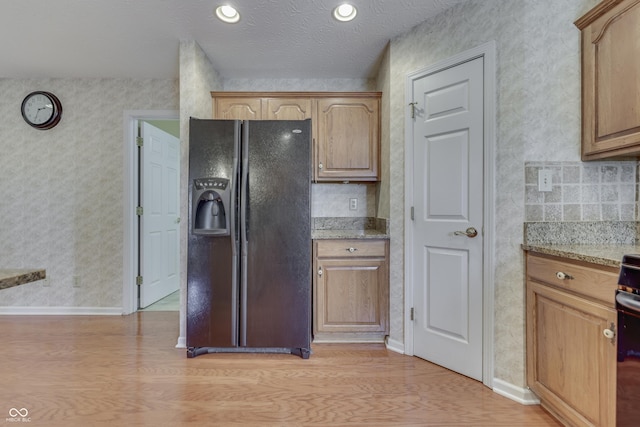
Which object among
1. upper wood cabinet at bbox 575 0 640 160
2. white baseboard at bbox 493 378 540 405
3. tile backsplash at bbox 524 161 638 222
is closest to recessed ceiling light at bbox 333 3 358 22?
upper wood cabinet at bbox 575 0 640 160

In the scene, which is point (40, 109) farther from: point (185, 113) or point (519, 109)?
point (519, 109)

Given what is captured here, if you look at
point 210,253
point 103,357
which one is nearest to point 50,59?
point 210,253

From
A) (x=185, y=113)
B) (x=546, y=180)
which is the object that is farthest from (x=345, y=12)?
(x=546, y=180)

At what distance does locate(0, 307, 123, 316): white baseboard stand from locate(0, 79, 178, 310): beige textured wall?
0.04 metres

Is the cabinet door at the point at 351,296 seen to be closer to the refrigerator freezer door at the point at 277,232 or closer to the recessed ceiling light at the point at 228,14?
the refrigerator freezer door at the point at 277,232

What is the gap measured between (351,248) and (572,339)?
1358 mm

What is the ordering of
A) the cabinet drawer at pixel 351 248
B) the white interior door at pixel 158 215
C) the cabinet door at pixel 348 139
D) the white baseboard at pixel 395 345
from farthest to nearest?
the white interior door at pixel 158 215 → the cabinet door at pixel 348 139 → the cabinet drawer at pixel 351 248 → the white baseboard at pixel 395 345

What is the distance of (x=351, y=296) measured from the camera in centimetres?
238

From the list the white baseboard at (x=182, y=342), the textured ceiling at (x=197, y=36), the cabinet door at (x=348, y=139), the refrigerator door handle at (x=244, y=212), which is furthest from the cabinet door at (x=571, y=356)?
the white baseboard at (x=182, y=342)

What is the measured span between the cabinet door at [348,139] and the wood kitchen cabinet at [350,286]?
2.21 feet

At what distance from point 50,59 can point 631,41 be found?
3.96 meters

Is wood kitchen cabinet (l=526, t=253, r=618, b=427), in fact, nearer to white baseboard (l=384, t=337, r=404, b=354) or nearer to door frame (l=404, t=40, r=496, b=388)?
door frame (l=404, t=40, r=496, b=388)

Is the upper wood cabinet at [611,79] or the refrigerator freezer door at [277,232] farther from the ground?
the upper wood cabinet at [611,79]

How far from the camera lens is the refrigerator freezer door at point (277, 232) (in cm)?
214
